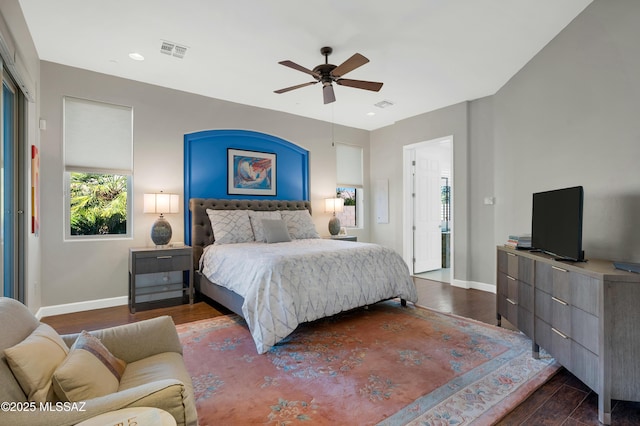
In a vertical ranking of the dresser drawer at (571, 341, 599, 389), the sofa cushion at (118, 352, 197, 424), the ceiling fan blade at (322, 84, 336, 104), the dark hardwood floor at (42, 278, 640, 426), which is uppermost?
the ceiling fan blade at (322, 84, 336, 104)

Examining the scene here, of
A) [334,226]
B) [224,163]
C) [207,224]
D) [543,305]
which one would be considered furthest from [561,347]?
[224,163]

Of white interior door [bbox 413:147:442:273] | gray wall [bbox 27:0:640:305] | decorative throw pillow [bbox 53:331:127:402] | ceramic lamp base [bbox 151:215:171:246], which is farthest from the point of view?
white interior door [bbox 413:147:442:273]

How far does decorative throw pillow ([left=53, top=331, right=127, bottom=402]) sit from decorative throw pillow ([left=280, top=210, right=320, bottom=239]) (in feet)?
11.4

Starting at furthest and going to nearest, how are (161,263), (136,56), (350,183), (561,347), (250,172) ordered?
1. (350,183)
2. (250,172)
3. (161,263)
4. (136,56)
5. (561,347)

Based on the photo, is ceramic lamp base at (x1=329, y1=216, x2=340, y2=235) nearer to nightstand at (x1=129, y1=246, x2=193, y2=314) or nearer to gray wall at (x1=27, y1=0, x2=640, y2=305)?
gray wall at (x1=27, y1=0, x2=640, y2=305)

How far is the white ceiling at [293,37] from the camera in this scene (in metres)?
2.72

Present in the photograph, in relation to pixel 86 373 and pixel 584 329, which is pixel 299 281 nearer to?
pixel 86 373

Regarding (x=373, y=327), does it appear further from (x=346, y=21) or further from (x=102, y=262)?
(x=102, y=262)

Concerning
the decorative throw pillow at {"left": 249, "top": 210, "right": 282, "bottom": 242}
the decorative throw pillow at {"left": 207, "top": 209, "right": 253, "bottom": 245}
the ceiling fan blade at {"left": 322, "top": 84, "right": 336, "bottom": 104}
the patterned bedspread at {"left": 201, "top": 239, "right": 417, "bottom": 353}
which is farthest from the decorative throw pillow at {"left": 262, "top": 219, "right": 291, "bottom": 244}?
the ceiling fan blade at {"left": 322, "top": 84, "right": 336, "bottom": 104}

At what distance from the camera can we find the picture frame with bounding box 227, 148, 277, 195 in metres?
5.06

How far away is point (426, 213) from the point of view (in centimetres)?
630

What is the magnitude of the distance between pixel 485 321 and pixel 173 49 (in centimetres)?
437

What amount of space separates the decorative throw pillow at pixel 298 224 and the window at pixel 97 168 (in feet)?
7.02

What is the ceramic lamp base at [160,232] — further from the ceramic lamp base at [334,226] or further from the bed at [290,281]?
the ceramic lamp base at [334,226]
